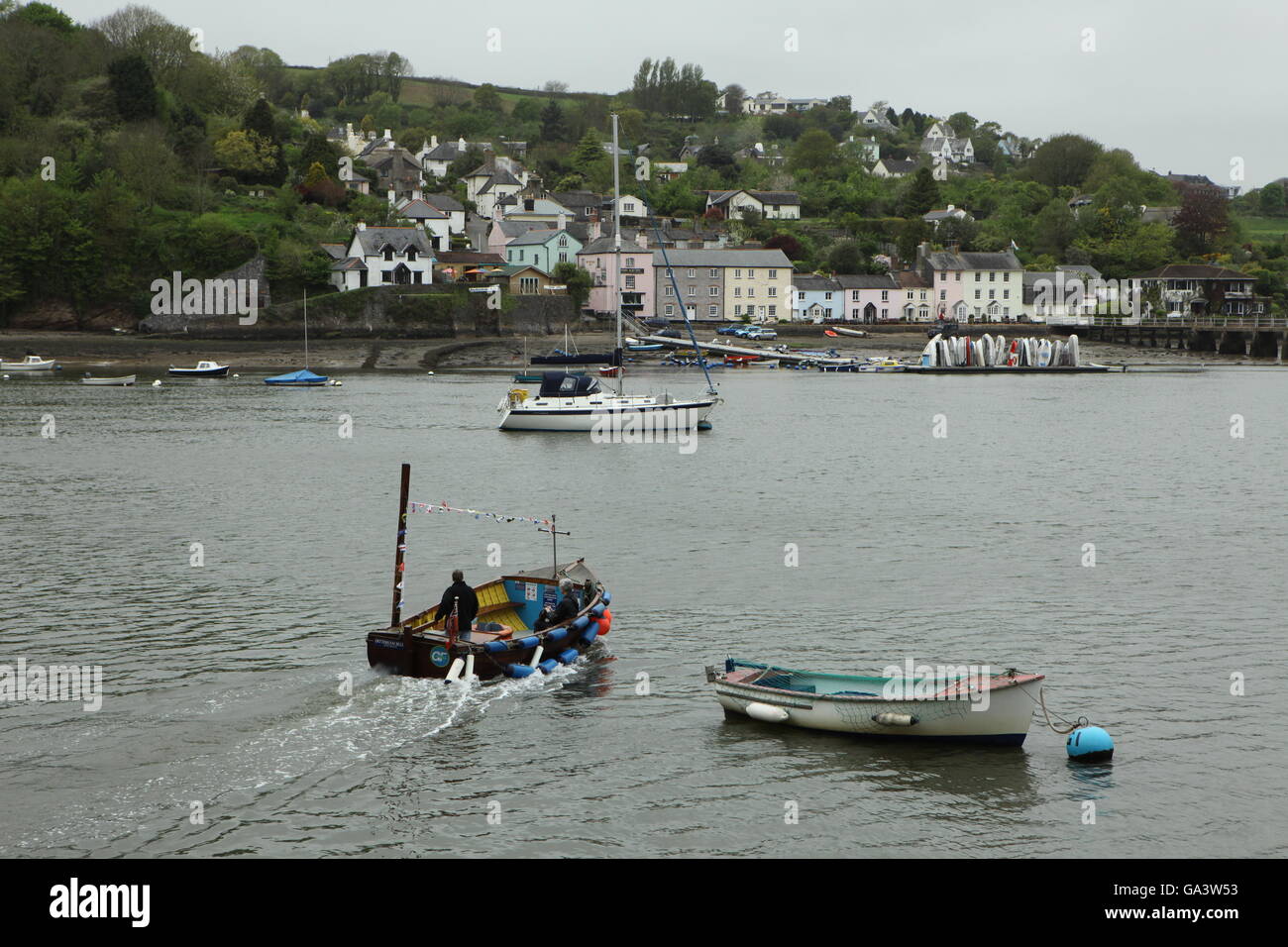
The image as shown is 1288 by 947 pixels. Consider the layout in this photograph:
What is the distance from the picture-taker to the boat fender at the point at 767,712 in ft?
65.8

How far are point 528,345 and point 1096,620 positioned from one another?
8407 centimetres

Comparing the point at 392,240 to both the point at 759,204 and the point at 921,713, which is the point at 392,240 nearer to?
the point at 759,204

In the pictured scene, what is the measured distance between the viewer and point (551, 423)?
62.0 metres

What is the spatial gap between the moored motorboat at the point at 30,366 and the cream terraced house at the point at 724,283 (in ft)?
181

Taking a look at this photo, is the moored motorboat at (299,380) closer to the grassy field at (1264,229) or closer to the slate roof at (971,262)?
the slate roof at (971,262)

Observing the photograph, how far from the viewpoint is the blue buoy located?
1881cm

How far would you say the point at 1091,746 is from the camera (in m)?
18.8

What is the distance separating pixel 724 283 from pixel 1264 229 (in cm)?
10096

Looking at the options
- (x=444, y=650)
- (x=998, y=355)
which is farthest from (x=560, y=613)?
(x=998, y=355)

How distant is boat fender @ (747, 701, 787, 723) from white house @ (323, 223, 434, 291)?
94551mm

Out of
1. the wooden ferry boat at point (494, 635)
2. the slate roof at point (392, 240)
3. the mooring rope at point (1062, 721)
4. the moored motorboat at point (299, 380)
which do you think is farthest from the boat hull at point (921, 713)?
the slate roof at point (392, 240)

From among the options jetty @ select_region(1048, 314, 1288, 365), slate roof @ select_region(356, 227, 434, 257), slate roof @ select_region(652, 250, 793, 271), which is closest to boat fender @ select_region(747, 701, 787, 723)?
slate roof @ select_region(356, 227, 434, 257)

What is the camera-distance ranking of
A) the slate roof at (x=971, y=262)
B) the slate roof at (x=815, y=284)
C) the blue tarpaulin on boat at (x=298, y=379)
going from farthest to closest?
the slate roof at (x=971, y=262) < the slate roof at (x=815, y=284) < the blue tarpaulin on boat at (x=298, y=379)
